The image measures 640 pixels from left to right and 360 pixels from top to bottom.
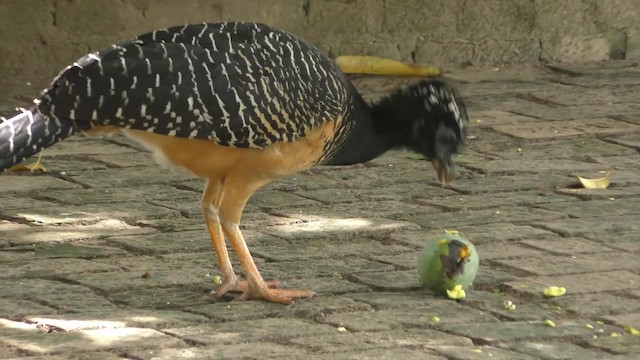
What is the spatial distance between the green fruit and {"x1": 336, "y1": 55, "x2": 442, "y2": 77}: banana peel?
4106 mm

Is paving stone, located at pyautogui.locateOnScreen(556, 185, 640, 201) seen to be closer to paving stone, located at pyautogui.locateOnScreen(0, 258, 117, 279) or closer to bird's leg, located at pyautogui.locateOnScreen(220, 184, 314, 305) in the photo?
bird's leg, located at pyautogui.locateOnScreen(220, 184, 314, 305)

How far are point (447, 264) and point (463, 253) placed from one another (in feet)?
0.29

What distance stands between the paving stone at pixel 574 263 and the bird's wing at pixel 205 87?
1051 millimetres

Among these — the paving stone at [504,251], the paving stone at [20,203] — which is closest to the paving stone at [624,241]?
the paving stone at [504,251]

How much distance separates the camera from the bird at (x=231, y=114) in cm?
518

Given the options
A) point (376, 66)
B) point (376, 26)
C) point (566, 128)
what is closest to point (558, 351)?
point (566, 128)

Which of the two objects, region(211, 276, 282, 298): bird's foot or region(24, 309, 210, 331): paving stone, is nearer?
region(24, 309, 210, 331): paving stone

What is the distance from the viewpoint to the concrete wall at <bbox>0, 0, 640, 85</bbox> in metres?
9.03

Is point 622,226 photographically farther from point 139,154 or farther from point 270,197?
point 139,154

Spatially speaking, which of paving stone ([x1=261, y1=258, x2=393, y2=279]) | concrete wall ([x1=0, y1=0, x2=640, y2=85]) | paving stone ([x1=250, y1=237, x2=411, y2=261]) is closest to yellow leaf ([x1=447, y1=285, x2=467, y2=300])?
paving stone ([x1=261, y1=258, x2=393, y2=279])

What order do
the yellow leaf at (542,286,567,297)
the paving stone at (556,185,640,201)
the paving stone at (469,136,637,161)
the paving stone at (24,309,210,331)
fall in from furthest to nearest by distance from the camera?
the paving stone at (469,136,637,161) < the paving stone at (556,185,640,201) < the yellow leaf at (542,286,567,297) < the paving stone at (24,309,210,331)

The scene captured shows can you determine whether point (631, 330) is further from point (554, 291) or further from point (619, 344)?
point (554, 291)

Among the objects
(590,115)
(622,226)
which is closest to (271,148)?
(622,226)

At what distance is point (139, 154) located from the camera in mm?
7809
